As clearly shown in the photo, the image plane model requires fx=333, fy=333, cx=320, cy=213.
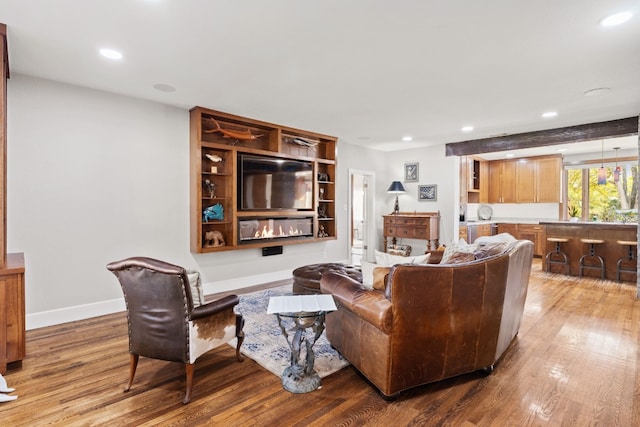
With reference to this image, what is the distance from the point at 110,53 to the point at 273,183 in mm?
2719

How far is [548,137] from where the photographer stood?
534 centimetres

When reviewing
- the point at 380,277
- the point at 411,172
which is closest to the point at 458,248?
the point at 380,277

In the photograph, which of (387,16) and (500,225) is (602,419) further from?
(500,225)

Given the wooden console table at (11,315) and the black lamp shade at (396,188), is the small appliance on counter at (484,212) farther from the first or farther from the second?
the wooden console table at (11,315)

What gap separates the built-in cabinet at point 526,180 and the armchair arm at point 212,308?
8055mm

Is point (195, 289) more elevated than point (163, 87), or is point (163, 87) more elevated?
point (163, 87)

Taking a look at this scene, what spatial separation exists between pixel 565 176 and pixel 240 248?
7.64m

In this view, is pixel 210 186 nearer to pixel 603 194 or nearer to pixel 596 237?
pixel 596 237

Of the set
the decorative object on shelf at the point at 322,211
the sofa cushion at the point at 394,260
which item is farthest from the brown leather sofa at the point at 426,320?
the decorative object on shelf at the point at 322,211

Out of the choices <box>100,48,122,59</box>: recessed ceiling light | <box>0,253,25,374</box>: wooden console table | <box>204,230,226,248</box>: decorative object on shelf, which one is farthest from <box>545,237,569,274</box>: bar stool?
<box>0,253,25,374</box>: wooden console table

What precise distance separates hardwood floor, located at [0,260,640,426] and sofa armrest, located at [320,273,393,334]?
54 cm

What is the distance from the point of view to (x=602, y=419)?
→ 198 centimetres

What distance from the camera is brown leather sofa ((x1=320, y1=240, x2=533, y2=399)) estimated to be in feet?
6.68

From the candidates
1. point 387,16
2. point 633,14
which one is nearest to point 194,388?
point 387,16
